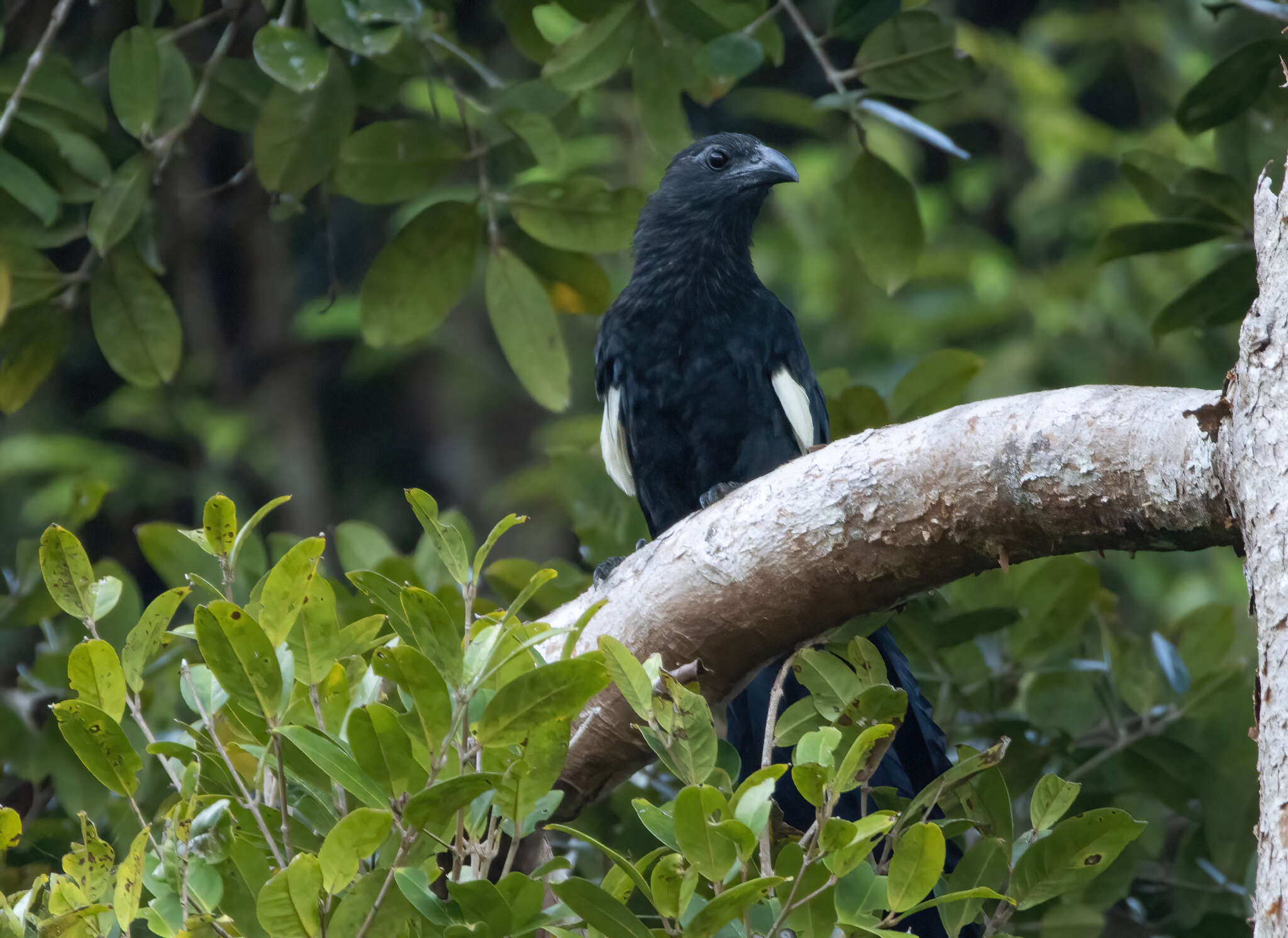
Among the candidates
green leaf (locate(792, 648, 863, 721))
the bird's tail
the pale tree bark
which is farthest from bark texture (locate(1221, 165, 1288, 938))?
the bird's tail

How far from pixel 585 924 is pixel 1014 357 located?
14.2 feet

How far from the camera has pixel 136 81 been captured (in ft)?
8.16

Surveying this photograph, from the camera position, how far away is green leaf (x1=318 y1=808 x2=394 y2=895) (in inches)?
43.1

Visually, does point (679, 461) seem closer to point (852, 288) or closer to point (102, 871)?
point (102, 871)

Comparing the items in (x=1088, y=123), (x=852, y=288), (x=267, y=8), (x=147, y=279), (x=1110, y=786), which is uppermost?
(x=267, y=8)

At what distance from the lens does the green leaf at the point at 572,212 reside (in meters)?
2.75

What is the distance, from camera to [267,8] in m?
2.78

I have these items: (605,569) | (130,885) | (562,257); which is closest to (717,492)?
(605,569)

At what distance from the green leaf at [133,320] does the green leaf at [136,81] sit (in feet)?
1.23

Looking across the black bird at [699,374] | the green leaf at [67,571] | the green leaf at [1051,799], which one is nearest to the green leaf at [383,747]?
the green leaf at [67,571]

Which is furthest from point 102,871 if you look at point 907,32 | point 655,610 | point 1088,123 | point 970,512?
point 1088,123

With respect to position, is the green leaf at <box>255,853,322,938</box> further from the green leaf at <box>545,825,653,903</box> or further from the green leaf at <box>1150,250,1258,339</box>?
the green leaf at <box>1150,250,1258,339</box>

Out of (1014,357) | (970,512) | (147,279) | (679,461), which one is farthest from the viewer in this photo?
(1014,357)

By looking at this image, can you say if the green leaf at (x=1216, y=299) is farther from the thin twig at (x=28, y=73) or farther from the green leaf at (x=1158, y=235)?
the thin twig at (x=28, y=73)
